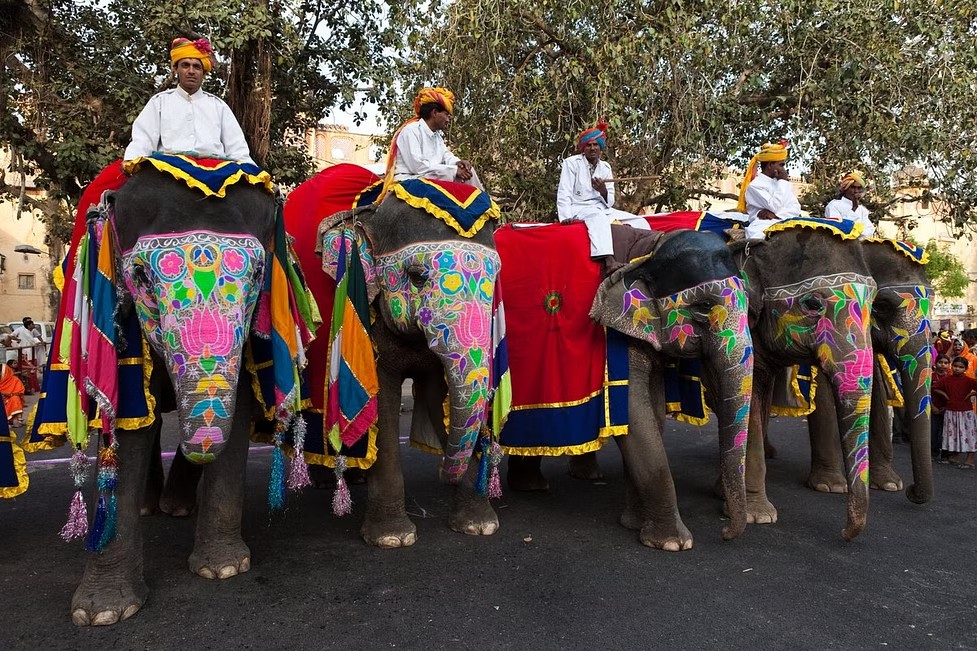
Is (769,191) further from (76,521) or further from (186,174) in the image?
(76,521)

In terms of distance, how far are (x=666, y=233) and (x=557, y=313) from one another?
0.99 m

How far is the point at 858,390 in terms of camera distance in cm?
475

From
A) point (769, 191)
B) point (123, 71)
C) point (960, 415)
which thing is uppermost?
point (123, 71)

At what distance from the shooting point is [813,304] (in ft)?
16.6

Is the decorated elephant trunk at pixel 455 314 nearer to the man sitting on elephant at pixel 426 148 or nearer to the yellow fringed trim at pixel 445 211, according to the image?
the yellow fringed trim at pixel 445 211

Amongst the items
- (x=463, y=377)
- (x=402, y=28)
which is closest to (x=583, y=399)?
(x=463, y=377)

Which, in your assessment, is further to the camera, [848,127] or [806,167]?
[806,167]

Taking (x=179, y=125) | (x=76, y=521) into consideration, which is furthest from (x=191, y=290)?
(x=76, y=521)

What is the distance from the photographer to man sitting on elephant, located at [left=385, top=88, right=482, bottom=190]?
514cm

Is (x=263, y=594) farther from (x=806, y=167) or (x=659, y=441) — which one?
(x=806, y=167)

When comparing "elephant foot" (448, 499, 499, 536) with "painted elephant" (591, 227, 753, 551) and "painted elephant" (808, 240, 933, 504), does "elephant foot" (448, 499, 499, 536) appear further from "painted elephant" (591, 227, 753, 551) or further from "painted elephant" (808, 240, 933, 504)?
"painted elephant" (808, 240, 933, 504)

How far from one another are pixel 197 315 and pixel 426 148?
2.40m

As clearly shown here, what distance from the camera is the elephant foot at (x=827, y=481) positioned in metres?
6.27

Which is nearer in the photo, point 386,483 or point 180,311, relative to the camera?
point 180,311
